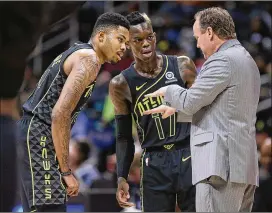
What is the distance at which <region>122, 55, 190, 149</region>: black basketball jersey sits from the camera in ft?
17.9

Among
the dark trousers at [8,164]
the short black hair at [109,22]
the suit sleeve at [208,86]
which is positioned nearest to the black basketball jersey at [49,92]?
the short black hair at [109,22]

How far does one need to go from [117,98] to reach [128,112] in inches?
6.5

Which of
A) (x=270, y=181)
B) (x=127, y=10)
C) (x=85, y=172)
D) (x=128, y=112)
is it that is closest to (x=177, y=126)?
(x=128, y=112)

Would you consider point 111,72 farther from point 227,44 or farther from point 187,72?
point 227,44

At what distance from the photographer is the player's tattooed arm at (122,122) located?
5.62 meters

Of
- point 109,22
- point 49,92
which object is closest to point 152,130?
point 109,22

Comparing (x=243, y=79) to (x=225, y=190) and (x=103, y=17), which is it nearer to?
(x=225, y=190)

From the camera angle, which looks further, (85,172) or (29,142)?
(85,172)

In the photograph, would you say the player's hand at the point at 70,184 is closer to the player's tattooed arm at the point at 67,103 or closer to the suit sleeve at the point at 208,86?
the player's tattooed arm at the point at 67,103

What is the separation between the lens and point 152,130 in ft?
18.1

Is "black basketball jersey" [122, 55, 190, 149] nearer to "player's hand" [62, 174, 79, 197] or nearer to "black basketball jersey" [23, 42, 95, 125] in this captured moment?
"black basketball jersey" [23, 42, 95, 125]

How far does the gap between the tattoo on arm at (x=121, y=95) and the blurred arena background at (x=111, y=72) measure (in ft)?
3.97

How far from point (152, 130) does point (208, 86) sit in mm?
1407

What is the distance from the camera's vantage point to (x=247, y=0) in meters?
11.3
